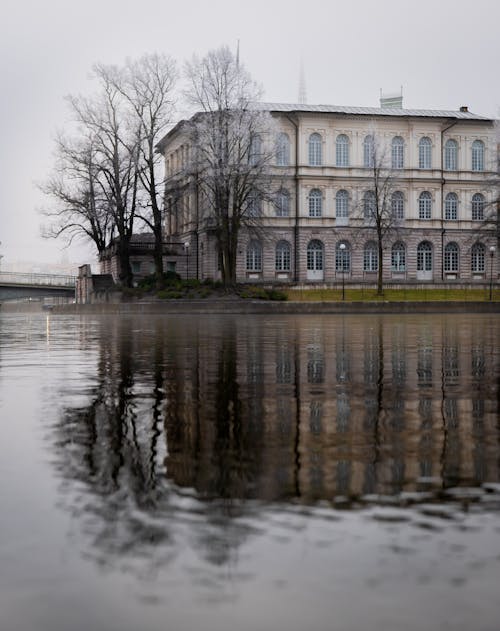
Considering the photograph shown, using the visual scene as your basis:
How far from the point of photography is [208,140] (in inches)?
2501

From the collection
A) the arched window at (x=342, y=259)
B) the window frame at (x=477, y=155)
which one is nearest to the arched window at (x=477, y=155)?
the window frame at (x=477, y=155)

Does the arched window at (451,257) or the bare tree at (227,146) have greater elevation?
the bare tree at (227,146)

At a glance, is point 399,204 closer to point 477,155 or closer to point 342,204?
point 342,204

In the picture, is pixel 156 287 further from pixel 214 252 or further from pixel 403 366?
pixel 403 366

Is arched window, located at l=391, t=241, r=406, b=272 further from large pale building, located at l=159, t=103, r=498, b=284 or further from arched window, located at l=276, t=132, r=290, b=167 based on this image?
arched window, located at l=276, t=132, r=290, b=167

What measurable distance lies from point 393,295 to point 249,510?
65009 mm

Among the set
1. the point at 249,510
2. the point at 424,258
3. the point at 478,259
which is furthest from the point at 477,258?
the point at 249,510

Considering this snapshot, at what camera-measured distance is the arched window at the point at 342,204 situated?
83.6 m

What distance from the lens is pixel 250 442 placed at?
622cm

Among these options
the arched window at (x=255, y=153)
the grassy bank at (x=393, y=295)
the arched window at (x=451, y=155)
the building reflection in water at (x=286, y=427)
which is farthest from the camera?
the arched window at (x=451, y=155)

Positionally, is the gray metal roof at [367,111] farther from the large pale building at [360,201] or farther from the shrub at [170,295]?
the shrub at [170,295]

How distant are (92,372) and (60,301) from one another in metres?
97.4

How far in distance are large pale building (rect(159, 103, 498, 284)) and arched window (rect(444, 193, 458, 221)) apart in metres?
0.10

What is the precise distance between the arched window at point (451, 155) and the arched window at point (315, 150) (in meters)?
12.6
